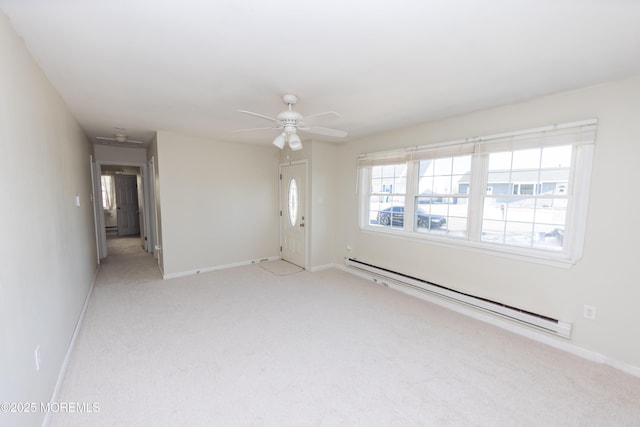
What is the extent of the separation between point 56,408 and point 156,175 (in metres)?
3.52

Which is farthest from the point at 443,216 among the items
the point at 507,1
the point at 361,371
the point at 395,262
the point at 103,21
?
the point at 103,21

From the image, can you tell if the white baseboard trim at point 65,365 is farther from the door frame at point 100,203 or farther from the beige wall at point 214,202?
the door frame at point 100,203

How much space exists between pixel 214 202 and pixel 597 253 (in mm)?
4948

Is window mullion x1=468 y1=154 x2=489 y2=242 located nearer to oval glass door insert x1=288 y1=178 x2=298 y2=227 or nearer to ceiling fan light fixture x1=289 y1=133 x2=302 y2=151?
ceiling fan light fixture x1=289 y1=133 x2=302 y2=151

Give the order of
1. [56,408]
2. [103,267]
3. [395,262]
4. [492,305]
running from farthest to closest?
1. [103,267]
2. [395,262]
3. [492,305]
4. [56,408]

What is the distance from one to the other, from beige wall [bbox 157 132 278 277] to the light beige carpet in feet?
4.07

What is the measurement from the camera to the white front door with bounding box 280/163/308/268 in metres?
4.91

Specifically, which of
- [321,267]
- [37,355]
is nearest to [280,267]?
[321,267]

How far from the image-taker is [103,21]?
1485 millimetres

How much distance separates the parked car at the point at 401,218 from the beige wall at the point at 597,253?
52cm

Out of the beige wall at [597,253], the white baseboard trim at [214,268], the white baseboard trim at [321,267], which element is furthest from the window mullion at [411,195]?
the white baseboard trim at [214,268]

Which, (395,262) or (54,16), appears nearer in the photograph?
(54,16)

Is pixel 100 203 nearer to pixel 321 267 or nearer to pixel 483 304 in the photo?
pixel 321 267

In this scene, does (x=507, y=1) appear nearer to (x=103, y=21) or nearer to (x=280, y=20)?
(x=280, y=20)
